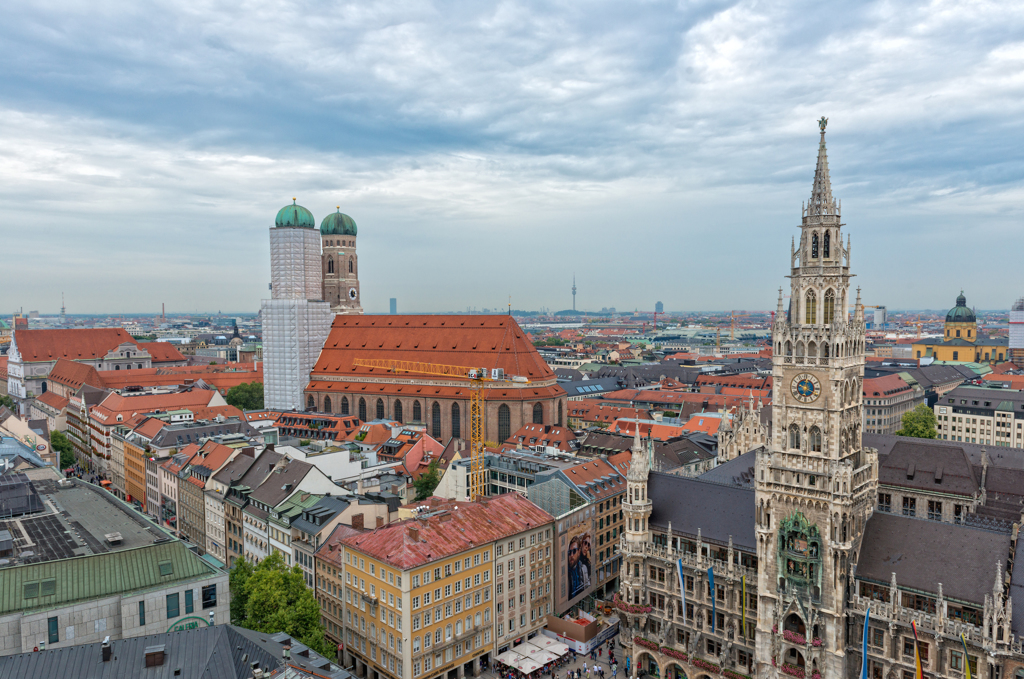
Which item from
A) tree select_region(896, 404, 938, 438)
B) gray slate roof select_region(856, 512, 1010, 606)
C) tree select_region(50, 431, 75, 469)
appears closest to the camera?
gray slate roof select_region(856, 512, 1010, 606)

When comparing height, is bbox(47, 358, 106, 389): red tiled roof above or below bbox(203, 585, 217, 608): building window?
above

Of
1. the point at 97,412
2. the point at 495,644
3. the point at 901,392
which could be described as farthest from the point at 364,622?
the point at 901,392

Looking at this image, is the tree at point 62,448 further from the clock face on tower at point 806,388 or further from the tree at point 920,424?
the tree at point 920,424

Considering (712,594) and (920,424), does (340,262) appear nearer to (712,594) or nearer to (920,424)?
(920,424)

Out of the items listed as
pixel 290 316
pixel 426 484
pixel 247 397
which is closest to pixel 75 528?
pixel 426 484

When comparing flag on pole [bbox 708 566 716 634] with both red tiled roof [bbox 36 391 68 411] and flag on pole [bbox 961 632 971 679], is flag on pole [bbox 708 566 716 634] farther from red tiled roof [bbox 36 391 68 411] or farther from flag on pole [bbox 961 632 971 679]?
red tiled roof [bbox 36 391 68 411]

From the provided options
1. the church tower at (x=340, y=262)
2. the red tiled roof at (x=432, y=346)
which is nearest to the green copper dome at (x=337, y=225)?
the church tower at (x=340, y=262)

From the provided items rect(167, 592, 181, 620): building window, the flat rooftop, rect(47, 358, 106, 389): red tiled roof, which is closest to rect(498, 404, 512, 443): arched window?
the flat rooftop
